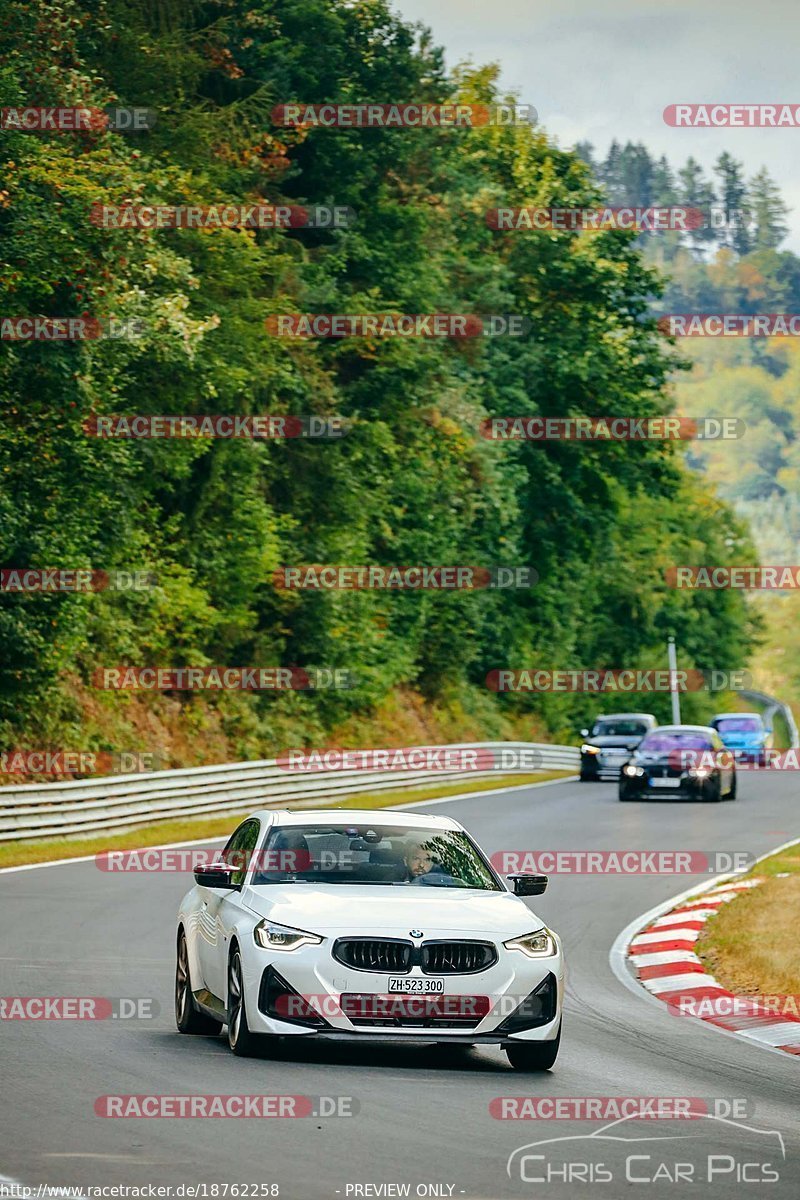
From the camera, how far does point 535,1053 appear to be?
10.5 metres

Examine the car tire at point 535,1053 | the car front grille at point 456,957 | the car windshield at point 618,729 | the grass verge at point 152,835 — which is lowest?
the grass verge at point 152,835

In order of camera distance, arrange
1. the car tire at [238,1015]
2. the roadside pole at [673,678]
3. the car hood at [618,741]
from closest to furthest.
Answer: the car tire at [238,1015], the car hood at [618,741], the roadside pole at [673,678]

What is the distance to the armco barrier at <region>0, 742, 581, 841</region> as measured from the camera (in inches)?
1101

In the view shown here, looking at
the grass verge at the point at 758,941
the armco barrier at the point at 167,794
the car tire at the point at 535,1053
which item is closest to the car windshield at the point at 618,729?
the armco barrier at the point at 167,794

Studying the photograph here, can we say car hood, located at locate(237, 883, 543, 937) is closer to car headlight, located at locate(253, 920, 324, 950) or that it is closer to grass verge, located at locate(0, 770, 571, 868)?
car headlight, located at locate(253, 920, 324, 950)

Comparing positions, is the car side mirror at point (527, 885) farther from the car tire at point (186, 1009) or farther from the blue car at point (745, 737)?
the blue car at point (745, 737)

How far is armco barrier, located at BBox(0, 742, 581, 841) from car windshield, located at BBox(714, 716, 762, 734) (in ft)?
66.5

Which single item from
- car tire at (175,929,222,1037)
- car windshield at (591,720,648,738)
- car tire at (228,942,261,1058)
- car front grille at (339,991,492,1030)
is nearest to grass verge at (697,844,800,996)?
car tire at (175,929,222,1037)

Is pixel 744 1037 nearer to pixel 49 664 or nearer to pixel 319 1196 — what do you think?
pixel 319 1196

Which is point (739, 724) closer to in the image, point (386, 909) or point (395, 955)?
point (386, 909)

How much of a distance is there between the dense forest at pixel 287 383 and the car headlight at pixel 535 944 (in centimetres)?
1997

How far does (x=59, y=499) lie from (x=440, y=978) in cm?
2174

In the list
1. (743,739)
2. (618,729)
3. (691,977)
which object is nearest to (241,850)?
(691,977)

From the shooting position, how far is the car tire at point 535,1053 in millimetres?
10422
